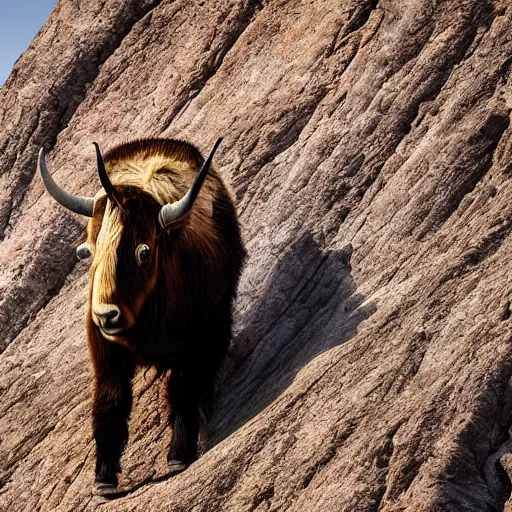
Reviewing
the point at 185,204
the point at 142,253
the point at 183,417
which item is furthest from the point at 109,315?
the point at 183,417

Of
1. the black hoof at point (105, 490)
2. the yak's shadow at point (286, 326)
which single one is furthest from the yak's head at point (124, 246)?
the yak's shadow at point (286, 326)

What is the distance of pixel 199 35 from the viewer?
14.3m

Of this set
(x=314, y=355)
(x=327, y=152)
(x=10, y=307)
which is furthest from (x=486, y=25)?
(x=10, y=307)

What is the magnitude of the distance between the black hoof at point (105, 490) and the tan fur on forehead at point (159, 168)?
7.50 ft

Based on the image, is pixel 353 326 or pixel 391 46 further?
pixel 391 46

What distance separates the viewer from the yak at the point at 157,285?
9672mm

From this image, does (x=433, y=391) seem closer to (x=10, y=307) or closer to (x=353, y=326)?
(x=353, y=326)

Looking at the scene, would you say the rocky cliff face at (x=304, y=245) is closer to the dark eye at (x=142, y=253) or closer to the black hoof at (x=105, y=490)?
the black hoof at (x=105, y=490)

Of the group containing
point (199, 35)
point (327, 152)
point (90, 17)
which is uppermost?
point (90, 17)

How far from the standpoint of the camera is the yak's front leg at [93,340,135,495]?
33.7 feet

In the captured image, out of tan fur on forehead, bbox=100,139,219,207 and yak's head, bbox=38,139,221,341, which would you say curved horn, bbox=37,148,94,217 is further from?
tan fur on forehead, bbox=100,139,219,207

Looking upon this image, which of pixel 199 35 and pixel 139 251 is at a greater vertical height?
pixel 199 35

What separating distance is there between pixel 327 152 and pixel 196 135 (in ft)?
5.48

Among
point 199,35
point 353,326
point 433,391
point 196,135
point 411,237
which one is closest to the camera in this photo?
point 433,391
